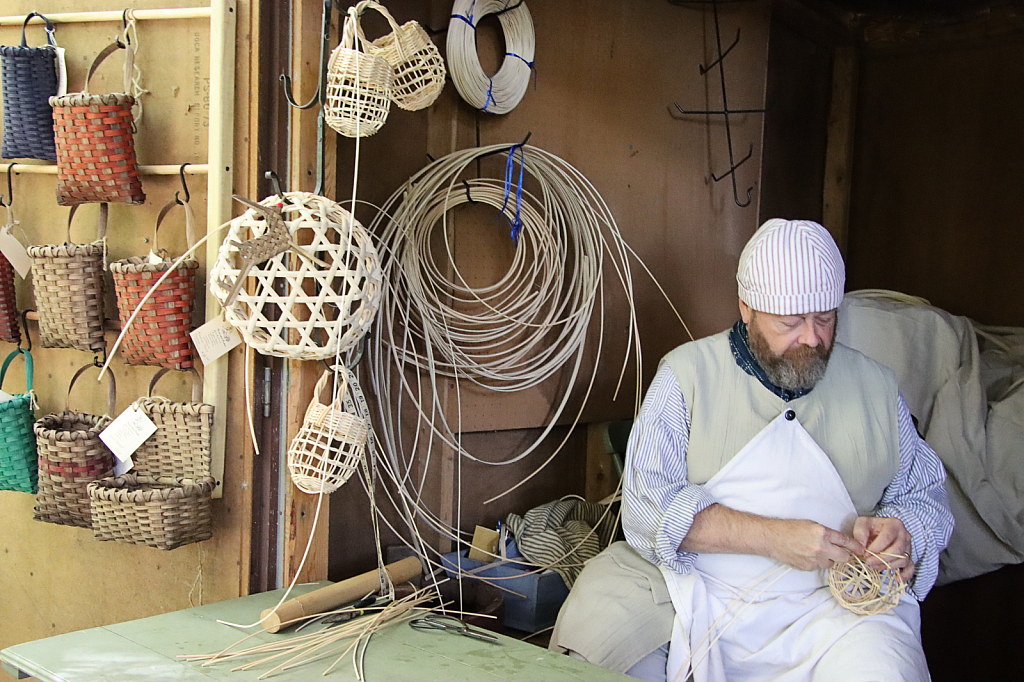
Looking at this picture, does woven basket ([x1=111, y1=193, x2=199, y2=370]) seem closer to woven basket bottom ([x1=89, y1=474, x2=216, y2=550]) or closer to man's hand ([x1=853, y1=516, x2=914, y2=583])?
woven basket bottom ([x1=89, y1=474, x2=216, y2=550])

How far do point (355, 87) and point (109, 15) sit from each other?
88cm

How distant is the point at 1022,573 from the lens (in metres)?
3.13

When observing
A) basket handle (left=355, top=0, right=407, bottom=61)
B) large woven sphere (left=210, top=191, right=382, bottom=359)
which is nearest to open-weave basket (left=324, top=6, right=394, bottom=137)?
basket handle (left=355, top=0, right=407, bottom=61)

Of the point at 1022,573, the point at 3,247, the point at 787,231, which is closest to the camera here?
the point at 787,231

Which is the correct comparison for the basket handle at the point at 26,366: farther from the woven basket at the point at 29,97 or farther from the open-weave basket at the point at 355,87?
the open-weave basket at the point at 355,87

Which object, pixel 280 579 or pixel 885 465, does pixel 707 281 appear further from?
pixel 280 579

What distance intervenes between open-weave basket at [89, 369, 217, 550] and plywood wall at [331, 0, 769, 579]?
1.28 feet

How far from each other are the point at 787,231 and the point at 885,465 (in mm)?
648

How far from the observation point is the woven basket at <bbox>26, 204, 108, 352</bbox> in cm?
249

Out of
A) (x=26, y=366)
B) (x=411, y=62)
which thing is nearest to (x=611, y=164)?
(x=411, y=62)

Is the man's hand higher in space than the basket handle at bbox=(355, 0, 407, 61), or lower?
lower

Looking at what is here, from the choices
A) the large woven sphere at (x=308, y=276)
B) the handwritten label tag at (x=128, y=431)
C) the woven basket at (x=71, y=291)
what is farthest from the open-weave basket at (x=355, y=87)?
the handwritten label tag at (x=128, y=431)

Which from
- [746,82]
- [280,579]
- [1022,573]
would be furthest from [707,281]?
[280,579]

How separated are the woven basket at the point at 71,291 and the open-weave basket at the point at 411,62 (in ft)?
3.11
